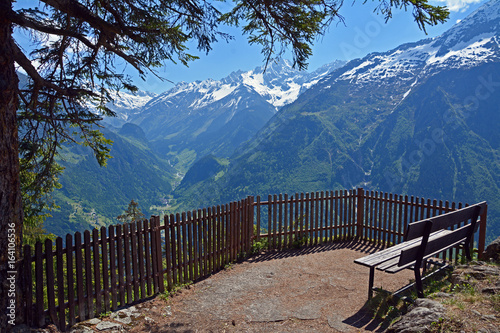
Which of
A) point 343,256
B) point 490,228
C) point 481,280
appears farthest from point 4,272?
point 490,228

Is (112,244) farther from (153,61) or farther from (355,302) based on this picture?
(355,302)

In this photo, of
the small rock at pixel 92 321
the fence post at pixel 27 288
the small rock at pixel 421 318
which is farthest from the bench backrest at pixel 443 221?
the fence post at pixel 27 288

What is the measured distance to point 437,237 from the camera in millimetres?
5414

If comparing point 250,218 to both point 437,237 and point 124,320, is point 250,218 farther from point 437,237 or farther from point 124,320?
point 437,237

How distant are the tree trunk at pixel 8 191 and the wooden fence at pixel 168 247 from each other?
185 millimetres

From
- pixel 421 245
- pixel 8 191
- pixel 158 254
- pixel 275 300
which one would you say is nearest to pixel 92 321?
pixel 158 254

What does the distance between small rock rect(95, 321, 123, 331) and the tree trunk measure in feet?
3.33

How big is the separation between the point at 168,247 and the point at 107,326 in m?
1.94

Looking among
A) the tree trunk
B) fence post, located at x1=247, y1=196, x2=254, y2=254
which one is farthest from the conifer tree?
fence post, located at x1=247, y1=196, x2=254, y2=254

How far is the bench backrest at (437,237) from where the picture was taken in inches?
192

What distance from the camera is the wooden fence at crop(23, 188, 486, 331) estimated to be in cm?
495

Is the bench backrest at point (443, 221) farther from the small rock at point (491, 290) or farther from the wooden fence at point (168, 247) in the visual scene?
the wooden fence at point (168, 247)

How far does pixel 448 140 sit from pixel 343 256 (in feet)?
635

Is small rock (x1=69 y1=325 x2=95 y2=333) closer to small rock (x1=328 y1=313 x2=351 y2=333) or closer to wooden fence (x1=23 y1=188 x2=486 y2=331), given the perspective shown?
wooden fence (x1=23 y1=188 x2=486 y2=331)
